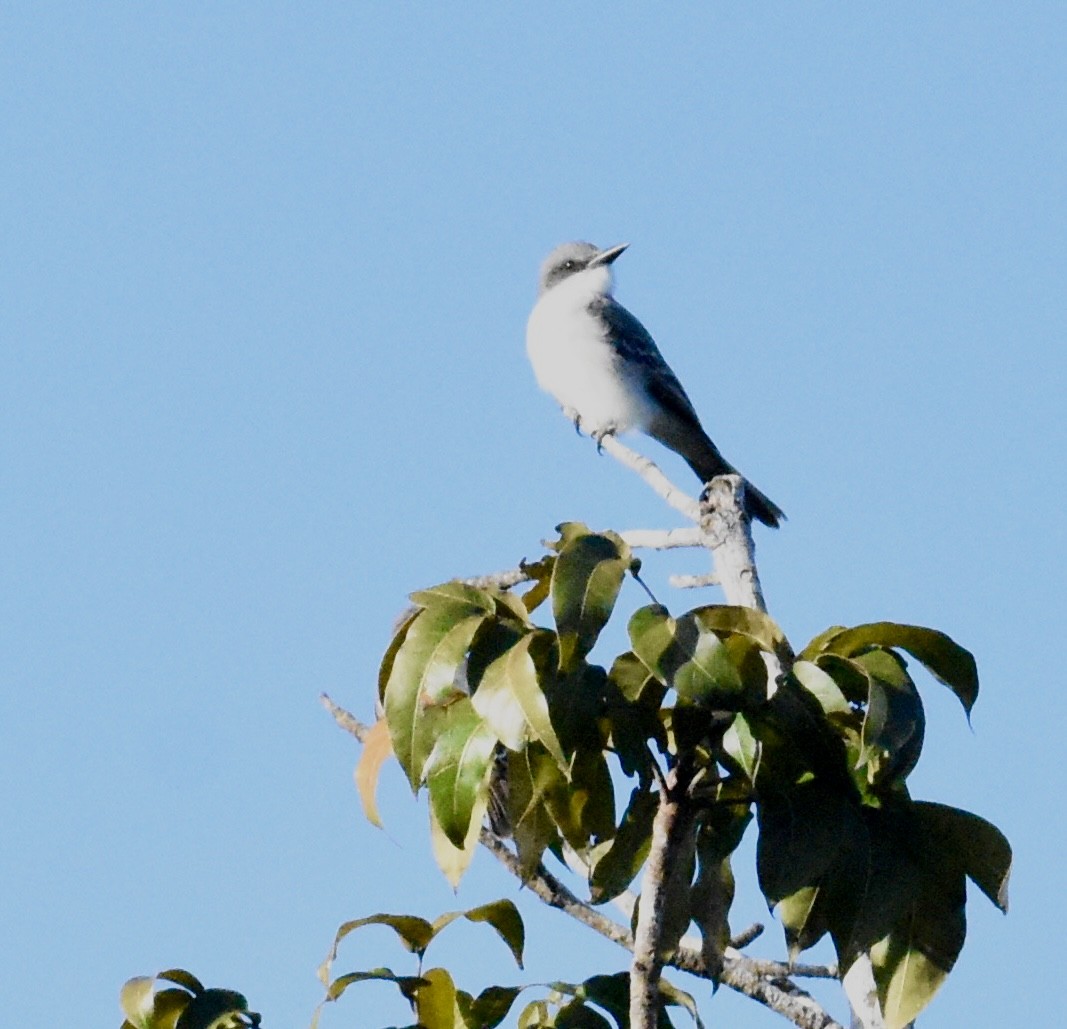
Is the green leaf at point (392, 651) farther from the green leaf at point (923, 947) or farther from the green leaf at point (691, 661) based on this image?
the green leaf at point (923, 947)

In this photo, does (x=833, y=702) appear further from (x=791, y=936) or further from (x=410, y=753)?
(x=410, y=753)

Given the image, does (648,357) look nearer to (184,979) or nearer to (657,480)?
(657,480)

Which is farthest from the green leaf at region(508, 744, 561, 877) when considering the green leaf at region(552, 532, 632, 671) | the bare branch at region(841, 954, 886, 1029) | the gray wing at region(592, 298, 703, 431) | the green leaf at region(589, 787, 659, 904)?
the gray wing at region(592, 298, 703, 431)

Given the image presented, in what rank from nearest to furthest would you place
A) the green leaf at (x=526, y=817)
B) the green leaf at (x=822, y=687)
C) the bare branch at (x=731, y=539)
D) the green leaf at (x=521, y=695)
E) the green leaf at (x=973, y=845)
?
the green leaf at (x=521, y=695), the green leaf at (x=822, y=687), the green leaf at (x=973, y=845), the green leaf at (x=526, y=817), the bare branch at (x=731, y=539)

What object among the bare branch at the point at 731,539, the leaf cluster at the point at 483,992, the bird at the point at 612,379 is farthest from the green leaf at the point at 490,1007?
the bird at the point at 612,379

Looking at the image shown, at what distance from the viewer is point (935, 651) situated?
8.63 ft

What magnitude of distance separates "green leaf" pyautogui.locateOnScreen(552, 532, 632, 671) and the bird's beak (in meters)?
11.3

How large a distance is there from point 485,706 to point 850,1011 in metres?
1.39

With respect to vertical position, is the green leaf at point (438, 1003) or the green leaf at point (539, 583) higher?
the green leaf at point (539, 583)

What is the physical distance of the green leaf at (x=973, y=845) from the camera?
268 centimetres

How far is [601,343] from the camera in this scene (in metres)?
12.8

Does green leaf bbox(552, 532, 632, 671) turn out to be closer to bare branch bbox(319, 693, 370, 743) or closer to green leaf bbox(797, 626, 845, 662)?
green leaf bbox(797, 626, 845, 662)

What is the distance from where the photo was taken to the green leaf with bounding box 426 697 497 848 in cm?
259

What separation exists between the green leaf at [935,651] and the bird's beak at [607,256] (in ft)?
36.6
